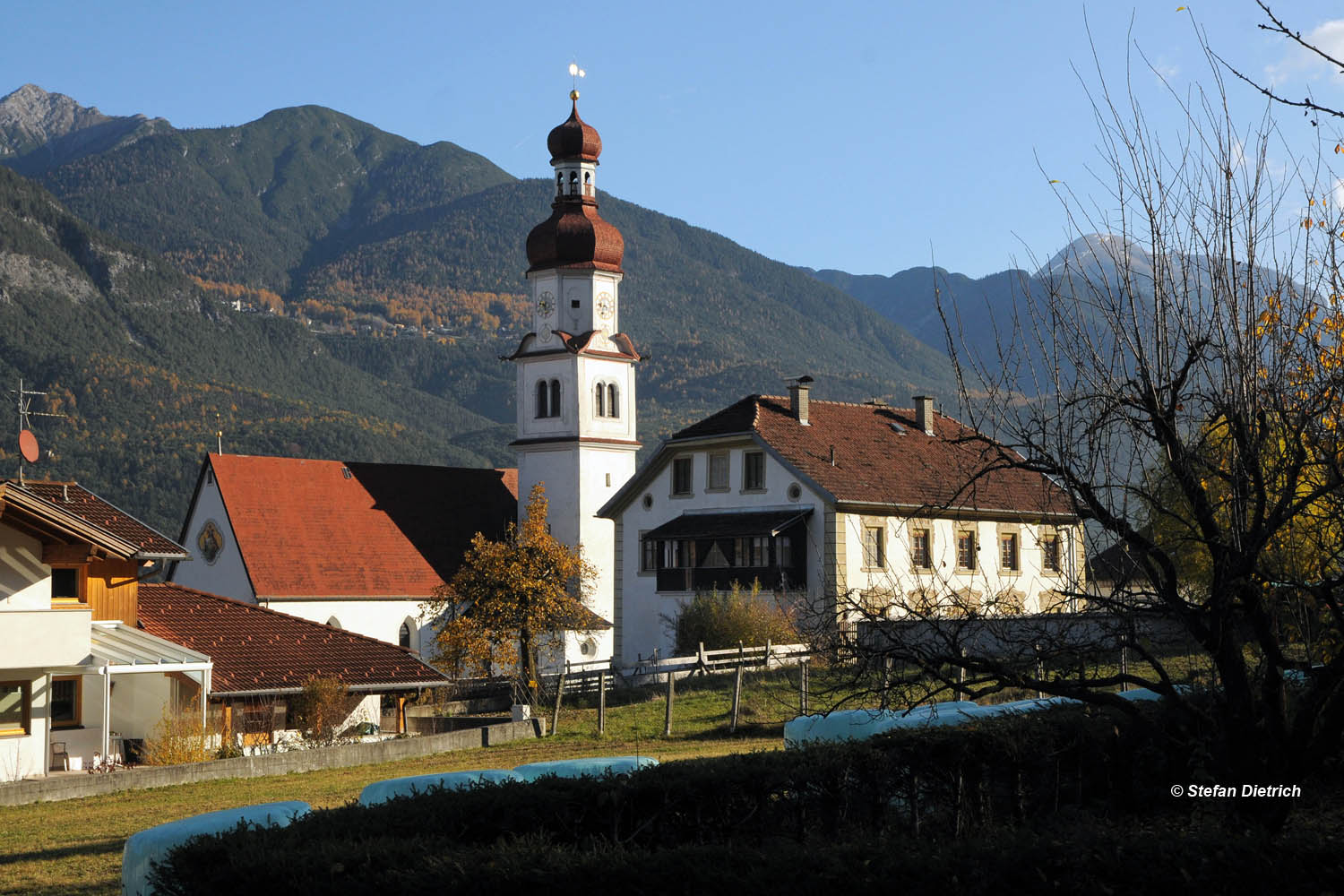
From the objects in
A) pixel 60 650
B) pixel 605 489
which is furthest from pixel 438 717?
pixel 605 489

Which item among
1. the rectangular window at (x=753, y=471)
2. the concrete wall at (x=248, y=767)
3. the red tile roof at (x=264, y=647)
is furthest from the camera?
the rectangular window at (x=753, y=471)

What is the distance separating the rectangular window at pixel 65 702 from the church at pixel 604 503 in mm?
15780

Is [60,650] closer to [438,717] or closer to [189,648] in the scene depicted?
[189,648]

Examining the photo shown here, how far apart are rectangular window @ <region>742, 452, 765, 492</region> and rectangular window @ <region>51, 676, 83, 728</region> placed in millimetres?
21682

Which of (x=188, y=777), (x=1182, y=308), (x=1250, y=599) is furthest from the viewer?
(x=188, y=777)

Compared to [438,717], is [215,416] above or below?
above

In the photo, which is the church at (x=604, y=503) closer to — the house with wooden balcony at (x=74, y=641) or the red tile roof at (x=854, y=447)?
the red tile roof at (x=854, y=447)

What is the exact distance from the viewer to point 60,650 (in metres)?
28.1

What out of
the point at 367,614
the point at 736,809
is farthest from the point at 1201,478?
the point at 367,614

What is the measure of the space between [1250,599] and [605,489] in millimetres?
54975

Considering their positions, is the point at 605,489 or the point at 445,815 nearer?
the point at 445,815

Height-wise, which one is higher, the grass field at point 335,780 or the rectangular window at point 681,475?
the rectangular window at point 681,475

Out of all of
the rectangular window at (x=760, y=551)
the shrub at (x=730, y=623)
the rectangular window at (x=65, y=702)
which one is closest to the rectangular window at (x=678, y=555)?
the rectangular window at (x=760, y=551)

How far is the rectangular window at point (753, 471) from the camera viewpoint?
1845 inches
